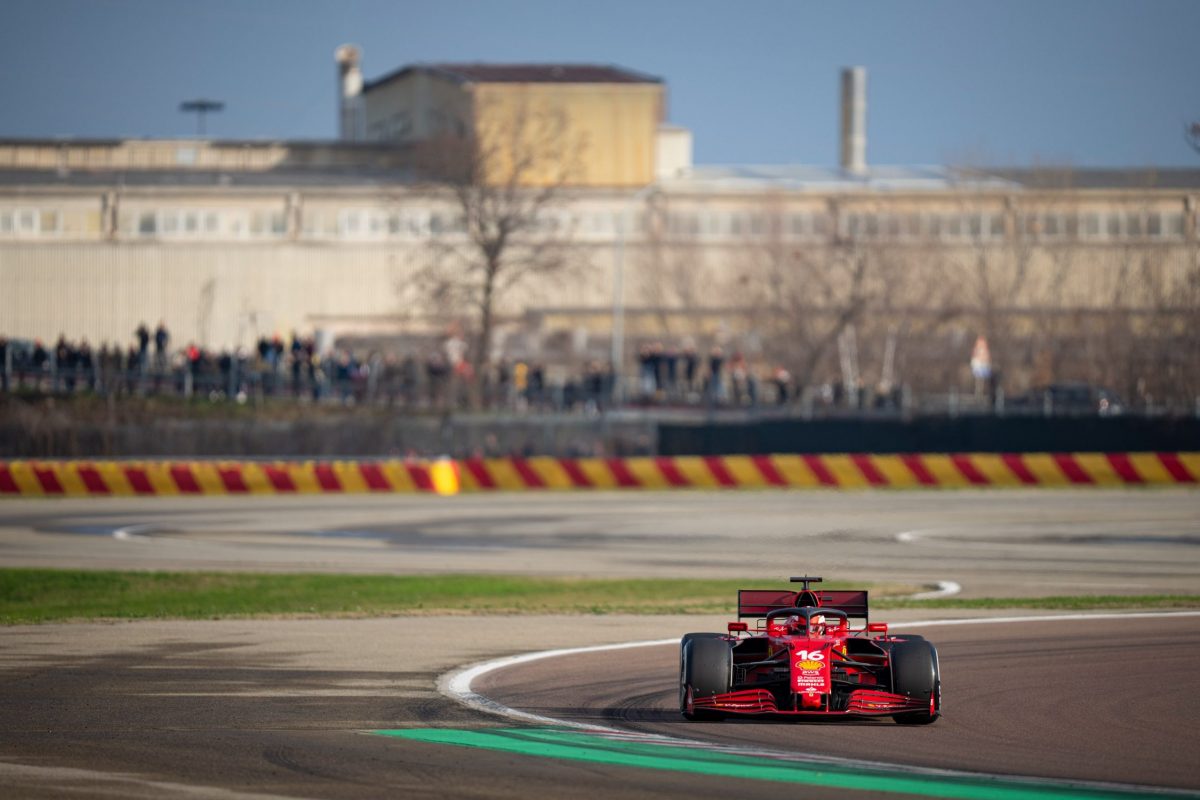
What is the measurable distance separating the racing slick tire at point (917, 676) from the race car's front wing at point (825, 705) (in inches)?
2.2

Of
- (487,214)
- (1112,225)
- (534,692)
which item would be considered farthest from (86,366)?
(1112,225)

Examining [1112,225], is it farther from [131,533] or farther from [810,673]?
[810,673]

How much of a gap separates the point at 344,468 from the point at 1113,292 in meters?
27.6

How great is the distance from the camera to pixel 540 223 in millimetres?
62469

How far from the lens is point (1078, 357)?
55312mm

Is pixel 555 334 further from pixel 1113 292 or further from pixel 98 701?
pixel 98 701

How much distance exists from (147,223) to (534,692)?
65579 millimetres

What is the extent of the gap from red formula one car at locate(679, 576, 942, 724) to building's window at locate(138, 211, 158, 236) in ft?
221

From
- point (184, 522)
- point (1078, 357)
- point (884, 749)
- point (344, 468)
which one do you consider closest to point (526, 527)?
point (184, 522)

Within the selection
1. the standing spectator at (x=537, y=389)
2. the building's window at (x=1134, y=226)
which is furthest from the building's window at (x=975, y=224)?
the standing spectator at (x=537, y=389)

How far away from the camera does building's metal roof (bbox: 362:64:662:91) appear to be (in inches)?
3088

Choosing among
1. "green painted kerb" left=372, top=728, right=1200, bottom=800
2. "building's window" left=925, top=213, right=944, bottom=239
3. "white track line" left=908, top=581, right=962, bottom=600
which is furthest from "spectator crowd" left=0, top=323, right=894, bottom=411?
"green painted kerb" left=372, top=728, right=1200, bottom=800

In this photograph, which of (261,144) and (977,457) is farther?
(261,144)

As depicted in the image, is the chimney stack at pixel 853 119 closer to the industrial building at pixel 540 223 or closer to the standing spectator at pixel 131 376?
the industrial building at pixel 540 223
